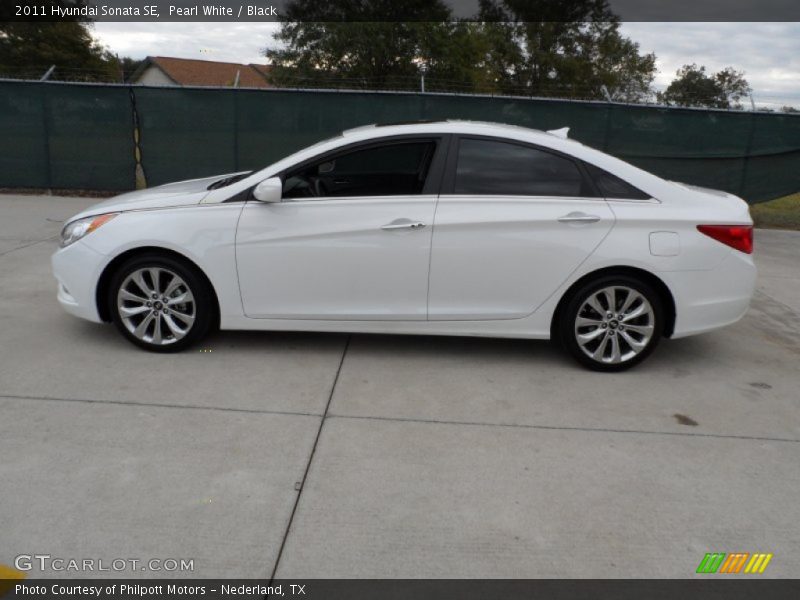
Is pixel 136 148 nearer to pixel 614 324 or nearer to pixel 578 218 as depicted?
pixel 578 218

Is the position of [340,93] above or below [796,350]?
above

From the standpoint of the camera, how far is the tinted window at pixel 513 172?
4.84 meters

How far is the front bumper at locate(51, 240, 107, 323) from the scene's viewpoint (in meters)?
4.85

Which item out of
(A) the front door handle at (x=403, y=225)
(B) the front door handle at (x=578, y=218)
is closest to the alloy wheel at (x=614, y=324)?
(B) the front door handle at (x=578, y=218)

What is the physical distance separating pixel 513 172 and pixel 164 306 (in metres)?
2.57

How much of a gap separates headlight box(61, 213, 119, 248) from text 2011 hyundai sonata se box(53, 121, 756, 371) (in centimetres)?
1

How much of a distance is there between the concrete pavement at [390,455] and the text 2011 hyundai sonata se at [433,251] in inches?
13.2

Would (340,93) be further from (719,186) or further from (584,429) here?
(584,429)

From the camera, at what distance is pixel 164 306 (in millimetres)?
4879

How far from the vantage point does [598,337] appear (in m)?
4.87
